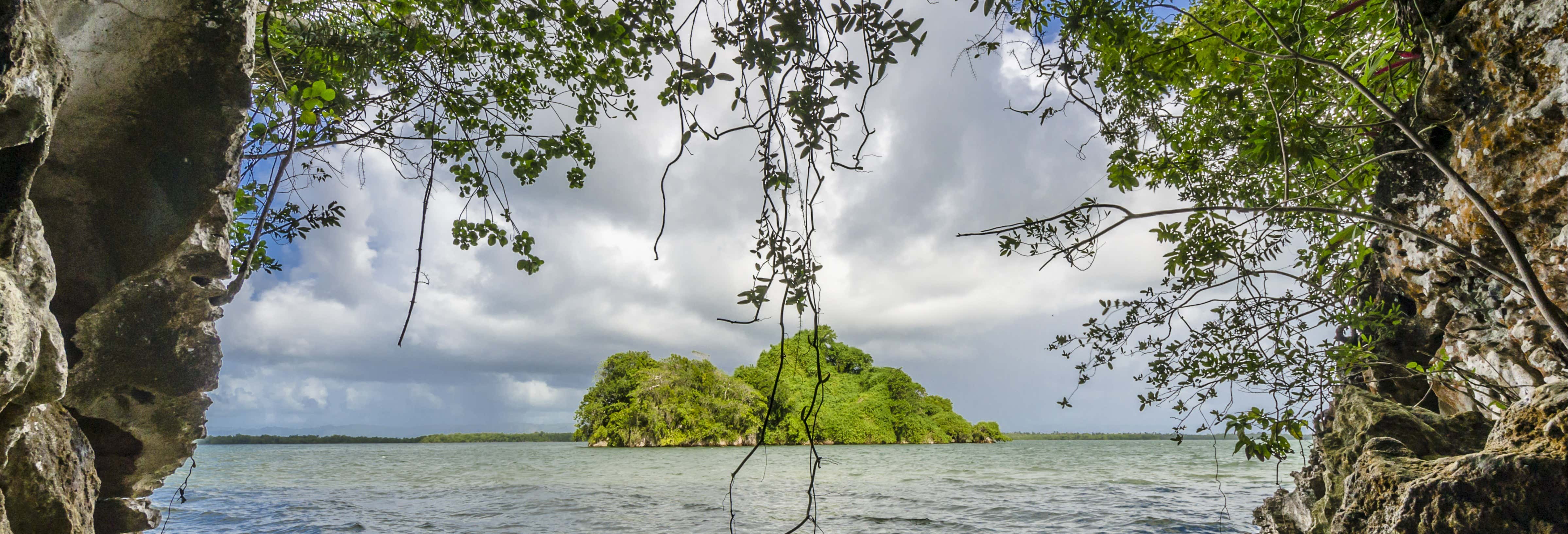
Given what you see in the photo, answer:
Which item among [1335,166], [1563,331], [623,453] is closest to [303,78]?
[1563,331]

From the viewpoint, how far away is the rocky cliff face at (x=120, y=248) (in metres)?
2.67

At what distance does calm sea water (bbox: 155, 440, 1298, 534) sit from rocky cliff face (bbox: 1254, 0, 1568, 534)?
2176 mm

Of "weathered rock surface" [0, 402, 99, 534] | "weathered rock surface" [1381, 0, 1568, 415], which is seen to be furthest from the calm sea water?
"weathered rock surface" [0, 402, 99, 534]

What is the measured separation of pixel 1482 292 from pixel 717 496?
11.3 meters

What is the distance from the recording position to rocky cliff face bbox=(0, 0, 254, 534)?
267 cm

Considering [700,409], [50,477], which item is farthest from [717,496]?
[700,409]

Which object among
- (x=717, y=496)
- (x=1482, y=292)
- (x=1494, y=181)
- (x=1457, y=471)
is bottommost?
(x=717, y=496)

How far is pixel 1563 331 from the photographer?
64.3 inches

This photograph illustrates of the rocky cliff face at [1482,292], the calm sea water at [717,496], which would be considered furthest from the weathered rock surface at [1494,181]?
the calm sea water at [717,496]

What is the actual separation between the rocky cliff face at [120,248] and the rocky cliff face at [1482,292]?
479cm

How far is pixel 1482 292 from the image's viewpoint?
2.54m

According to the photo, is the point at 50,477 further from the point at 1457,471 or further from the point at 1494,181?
the point at 1494,181

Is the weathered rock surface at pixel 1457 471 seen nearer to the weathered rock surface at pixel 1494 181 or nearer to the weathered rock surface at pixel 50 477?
the weathered rock surface at pixel 1494 181

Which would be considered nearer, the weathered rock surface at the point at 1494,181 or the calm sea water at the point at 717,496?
the weathered rock surface at the point at 1494,181
